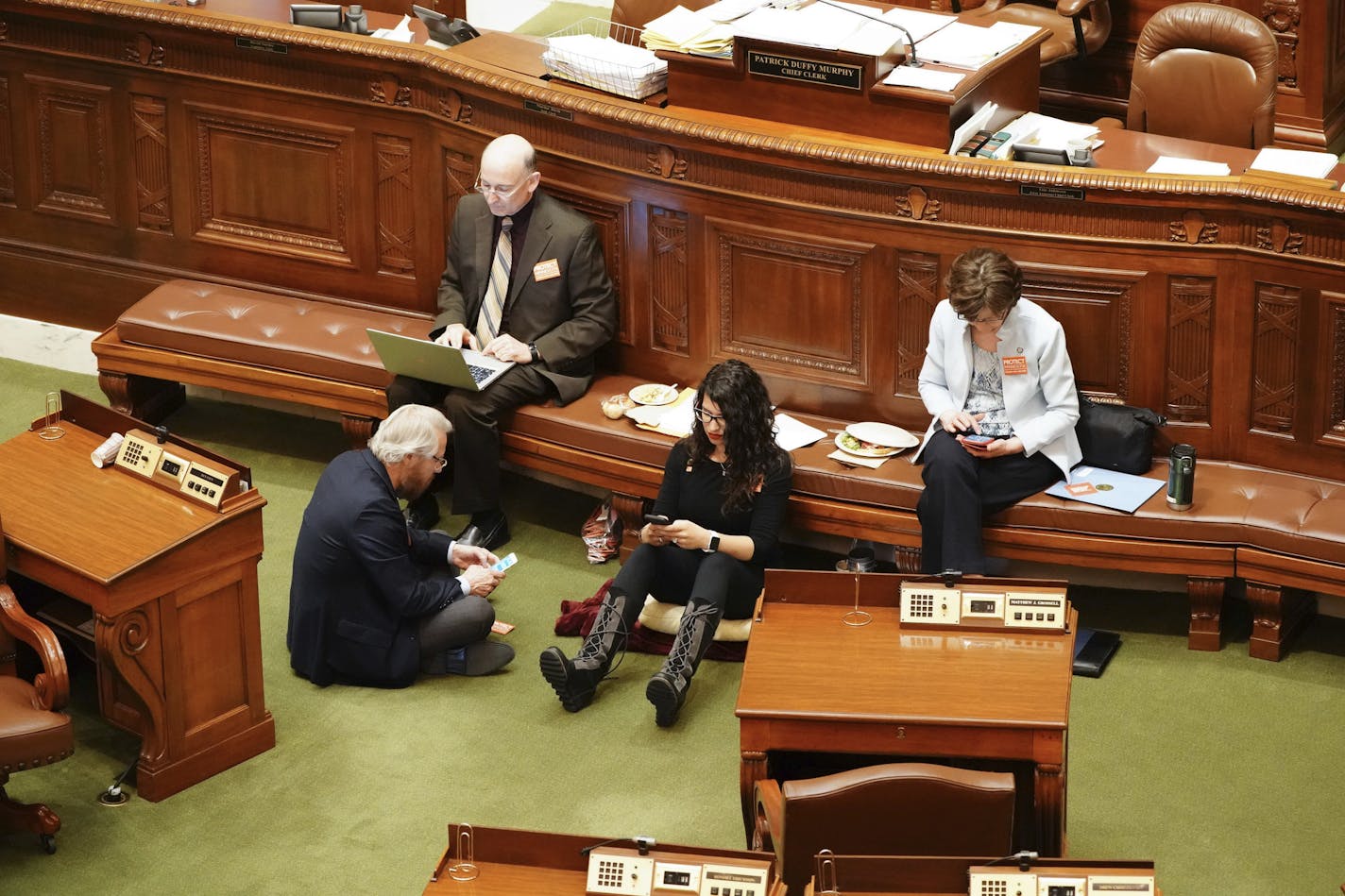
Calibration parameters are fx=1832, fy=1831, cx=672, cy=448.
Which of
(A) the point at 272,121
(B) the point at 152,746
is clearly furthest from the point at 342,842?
(A) the point at 272,121

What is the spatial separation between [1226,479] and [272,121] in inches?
154

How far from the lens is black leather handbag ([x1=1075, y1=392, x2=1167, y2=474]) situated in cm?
603

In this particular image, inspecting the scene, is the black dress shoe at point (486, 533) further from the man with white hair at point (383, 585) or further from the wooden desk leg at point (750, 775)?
the wooden desk leg at point (750, 775)

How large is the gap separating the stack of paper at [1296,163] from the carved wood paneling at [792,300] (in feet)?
4.38

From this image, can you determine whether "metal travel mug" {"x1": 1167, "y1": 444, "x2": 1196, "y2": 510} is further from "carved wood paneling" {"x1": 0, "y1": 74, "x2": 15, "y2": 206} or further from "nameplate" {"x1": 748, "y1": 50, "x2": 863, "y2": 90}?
"carved wood paneling" {"x1": 0, "y1": 74, "x2": 15, "y2": 206}

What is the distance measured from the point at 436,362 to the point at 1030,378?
2064 mm

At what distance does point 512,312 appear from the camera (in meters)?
6.76

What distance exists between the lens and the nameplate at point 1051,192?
19.4ft

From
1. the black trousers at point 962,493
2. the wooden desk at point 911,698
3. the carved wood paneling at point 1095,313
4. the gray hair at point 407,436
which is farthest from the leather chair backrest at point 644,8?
the wooden desk at point 911,698

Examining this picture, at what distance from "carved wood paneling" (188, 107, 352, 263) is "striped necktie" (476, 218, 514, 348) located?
90 cm

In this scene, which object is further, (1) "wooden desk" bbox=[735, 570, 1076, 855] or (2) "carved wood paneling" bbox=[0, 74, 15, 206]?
(2) "carved wood paneling" bbox=[0, 74, 15, 206]

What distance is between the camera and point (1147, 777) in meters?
5.38

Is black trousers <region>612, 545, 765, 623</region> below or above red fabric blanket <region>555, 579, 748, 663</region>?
above

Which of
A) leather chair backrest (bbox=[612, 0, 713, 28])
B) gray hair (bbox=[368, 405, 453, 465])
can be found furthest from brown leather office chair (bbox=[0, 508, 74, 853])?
leather chair backrest (bbox=[612, 0, 713, 28])
